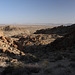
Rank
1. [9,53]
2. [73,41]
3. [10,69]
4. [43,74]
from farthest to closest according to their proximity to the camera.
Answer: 1. [73,41]
2. [9,53]
3. [10,69]
4. [43,74]

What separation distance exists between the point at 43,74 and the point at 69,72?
1.12m

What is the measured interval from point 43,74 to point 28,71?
701mm

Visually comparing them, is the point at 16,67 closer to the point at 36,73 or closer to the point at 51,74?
the point at 36,73

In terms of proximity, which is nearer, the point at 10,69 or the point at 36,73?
the point at 36,73

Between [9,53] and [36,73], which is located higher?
[36,73]

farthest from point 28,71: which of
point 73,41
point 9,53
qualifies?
point 73,41

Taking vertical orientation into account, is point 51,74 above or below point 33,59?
above

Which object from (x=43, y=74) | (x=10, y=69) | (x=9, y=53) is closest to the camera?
(x=43, y=74)

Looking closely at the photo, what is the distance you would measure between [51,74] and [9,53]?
7362 millimetres

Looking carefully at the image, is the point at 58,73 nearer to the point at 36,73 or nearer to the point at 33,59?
the point at 36,73

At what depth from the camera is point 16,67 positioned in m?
4.46

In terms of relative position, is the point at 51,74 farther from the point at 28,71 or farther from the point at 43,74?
the point at 28,71

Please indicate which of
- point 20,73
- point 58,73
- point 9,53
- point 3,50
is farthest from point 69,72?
point 3,50

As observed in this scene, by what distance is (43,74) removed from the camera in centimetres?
398
